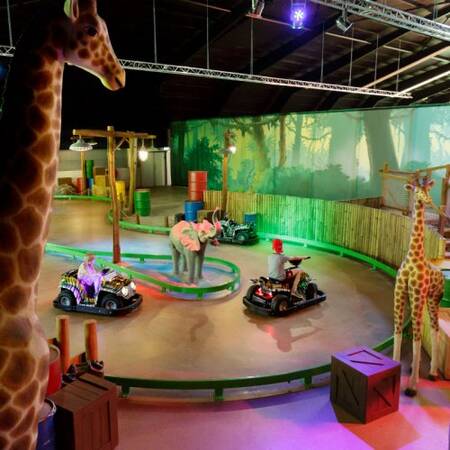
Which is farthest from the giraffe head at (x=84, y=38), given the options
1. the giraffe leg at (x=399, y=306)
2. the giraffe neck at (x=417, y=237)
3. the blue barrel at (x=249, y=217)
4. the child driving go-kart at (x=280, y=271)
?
the blue barrel at (x=249, y=217)

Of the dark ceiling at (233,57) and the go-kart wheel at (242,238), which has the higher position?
the dark ceiling at (233,57)

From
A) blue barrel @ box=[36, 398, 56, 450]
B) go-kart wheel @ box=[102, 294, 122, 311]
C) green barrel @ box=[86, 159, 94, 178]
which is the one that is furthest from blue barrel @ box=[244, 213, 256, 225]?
green barrel @ box=[86, 159, 94, 178]

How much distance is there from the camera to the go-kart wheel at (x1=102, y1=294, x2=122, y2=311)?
7145 mm

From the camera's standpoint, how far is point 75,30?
7.28 feet

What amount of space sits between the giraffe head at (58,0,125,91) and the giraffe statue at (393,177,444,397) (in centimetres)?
393

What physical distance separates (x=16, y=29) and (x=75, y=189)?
8.48m

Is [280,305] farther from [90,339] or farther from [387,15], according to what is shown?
[387,15]

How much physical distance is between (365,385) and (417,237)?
1.74 meters

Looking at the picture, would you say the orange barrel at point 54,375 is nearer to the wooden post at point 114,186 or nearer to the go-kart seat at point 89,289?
the go-kart seat at point 89,289

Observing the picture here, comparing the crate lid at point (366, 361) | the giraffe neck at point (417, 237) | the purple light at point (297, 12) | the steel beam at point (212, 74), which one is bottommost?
the crate lid at point (366, 361)

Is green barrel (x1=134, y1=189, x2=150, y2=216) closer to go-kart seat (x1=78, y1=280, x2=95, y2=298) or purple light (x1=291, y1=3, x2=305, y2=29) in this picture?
purple light (x1=291, y1=3, x2=305, y2=29)

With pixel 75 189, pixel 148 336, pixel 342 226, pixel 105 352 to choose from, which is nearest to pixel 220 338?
pixel 148 336

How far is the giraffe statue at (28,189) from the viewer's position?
6.84 ft

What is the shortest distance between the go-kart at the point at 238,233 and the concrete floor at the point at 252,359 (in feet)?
5.54
